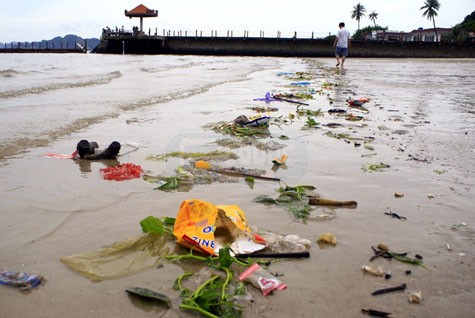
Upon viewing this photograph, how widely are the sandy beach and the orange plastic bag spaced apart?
177 mm

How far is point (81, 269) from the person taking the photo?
6.49ft

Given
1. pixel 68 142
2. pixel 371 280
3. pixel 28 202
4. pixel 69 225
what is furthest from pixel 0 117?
pixel 371 280

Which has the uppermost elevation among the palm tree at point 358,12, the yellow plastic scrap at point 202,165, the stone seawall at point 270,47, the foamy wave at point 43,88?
the palm tree at point 358,12

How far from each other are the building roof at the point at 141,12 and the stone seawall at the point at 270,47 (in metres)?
3.46

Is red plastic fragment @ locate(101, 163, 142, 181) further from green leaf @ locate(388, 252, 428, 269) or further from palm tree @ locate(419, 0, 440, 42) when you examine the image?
palm tree @ locate(419, 0, 440, 42)

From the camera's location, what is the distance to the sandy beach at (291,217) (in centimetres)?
174

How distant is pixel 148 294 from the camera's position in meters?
1.73

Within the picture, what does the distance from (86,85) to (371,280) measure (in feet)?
36.5

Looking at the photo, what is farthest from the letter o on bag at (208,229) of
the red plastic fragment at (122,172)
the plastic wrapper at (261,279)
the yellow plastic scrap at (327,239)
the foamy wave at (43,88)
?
the foamy wave at (43,88)

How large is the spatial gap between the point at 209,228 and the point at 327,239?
0.69 metres

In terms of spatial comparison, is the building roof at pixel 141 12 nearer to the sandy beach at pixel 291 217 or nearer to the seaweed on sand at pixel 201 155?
the sandy beach at pixel 291 217

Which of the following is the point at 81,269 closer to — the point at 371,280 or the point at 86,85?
the point at 371,280

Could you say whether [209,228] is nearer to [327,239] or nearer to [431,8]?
[327,239]

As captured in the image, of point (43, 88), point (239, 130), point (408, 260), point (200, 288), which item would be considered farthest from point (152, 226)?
point (43, 88)
